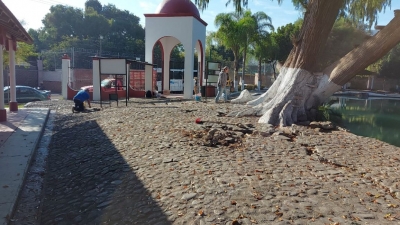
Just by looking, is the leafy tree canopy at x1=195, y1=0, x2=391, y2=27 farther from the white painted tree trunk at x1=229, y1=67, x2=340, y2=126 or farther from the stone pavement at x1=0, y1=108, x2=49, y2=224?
the stone pavement at x1=0, y1=108, x2=49, y2=224

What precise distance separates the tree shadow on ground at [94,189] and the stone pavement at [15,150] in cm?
43

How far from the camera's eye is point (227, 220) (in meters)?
3.94

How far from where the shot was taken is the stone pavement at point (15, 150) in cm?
480

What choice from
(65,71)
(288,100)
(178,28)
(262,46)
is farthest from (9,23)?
(262,46)

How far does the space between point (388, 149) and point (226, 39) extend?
22.3 m

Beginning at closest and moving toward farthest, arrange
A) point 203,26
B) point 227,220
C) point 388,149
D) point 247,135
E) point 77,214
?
point 227,220 < point 77,214 < point 388,149 < point 247,135 < point 203,26

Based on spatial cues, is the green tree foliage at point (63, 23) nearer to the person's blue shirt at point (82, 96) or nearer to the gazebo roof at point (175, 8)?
the gazebo roof at point (175, 8)

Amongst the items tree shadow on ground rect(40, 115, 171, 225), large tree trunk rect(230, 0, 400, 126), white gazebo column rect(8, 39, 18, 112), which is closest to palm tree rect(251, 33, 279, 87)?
large tree trunk rect(230, 0, 400, 126)

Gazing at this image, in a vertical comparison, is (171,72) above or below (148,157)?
above

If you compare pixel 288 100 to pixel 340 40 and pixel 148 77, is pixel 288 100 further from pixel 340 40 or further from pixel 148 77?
pixel 340 40

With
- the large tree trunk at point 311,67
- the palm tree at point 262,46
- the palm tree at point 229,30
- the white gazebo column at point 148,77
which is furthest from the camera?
the palm tree at point 262,46

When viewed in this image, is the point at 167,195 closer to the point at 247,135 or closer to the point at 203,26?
the point at 247,135

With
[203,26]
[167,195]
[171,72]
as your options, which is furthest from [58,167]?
[171,72]

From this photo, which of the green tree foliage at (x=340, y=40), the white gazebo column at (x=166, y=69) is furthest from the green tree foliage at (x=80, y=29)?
the green tree foliage at (x=340, y=40)
